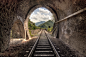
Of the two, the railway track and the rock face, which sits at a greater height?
the rock face

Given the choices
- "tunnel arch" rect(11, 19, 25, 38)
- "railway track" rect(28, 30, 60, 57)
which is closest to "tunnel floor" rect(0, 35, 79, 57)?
"railway track" rect(28, 30, 60, 57)

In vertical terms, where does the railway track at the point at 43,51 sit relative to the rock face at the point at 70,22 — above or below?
below

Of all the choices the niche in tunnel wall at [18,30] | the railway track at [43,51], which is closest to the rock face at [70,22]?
the railway track at [43,51]

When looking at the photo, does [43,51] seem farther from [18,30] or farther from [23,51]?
[18,30]

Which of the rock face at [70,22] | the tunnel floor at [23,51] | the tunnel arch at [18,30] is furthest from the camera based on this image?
the tunnel arch at [18,30]

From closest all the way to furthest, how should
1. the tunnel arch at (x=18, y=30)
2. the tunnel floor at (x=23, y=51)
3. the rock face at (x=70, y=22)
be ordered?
the tunnel floor at (x=23, y=51) < the rock face at (x=70, y=22) < the tunnel arch at (x=18, y=30)

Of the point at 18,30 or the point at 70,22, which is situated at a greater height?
the point at 70,22

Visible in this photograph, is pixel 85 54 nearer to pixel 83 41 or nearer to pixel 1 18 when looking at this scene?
pixel 83 41

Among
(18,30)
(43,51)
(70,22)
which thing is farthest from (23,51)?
(70,22)

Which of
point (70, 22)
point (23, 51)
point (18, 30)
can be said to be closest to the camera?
point (23, 51)

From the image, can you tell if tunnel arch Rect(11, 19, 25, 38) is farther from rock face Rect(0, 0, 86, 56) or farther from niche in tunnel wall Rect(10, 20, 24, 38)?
rock face Rect(0, 0, 86, 56)

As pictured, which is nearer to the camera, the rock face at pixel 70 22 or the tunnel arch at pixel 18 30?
the rock face at pixel 70 22

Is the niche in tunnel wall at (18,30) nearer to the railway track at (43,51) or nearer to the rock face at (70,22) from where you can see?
the rock face at (70,22)

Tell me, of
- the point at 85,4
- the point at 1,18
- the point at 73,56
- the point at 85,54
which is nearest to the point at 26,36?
the point at 1,18
